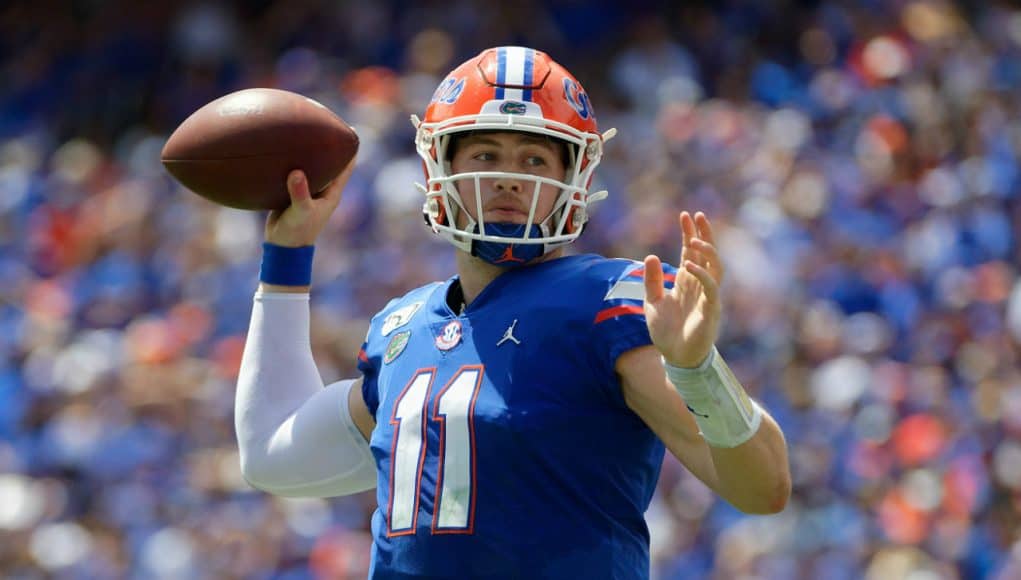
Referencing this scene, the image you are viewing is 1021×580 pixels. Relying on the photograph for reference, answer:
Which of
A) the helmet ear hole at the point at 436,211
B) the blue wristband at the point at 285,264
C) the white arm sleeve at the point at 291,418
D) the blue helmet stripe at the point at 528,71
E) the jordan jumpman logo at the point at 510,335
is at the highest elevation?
the blue helmet stripe at the point at 528,71

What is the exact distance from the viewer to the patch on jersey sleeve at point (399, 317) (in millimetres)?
2906

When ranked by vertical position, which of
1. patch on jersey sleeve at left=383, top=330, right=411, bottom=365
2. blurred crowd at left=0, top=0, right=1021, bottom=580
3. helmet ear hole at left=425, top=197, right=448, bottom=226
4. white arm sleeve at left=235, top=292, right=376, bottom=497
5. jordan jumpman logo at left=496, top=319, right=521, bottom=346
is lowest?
blurred crowd at left=0, top=0, right=1021, bottom=580

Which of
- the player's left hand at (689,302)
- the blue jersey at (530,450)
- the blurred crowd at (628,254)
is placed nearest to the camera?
the player's left hand at (689,302)

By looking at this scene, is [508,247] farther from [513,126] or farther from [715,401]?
[715,401]

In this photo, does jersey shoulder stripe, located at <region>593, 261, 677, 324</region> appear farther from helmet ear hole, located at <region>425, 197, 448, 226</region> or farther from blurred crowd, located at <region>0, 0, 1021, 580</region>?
blurred crowd, located at <region>0, 0, 1021, 580</region>

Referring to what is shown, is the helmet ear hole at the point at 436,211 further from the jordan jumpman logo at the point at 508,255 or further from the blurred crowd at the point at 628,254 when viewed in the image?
the blurred crowd at the point at 628,254

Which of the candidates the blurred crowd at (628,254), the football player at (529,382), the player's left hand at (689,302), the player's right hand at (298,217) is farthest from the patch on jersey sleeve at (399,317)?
the blurred crowd at (628,254)

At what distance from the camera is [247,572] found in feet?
22.5

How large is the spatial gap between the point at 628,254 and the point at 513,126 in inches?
203

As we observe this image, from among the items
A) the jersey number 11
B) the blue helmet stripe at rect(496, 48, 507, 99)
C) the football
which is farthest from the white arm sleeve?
the blue helmet stripe at rect(496, 48, 507, 99)

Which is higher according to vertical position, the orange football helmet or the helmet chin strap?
the orange football helmet

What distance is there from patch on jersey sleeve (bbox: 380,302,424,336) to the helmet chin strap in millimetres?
178

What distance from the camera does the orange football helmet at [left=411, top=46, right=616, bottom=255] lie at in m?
2.79

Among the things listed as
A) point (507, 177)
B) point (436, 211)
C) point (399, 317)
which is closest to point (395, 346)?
point (399, 317)
